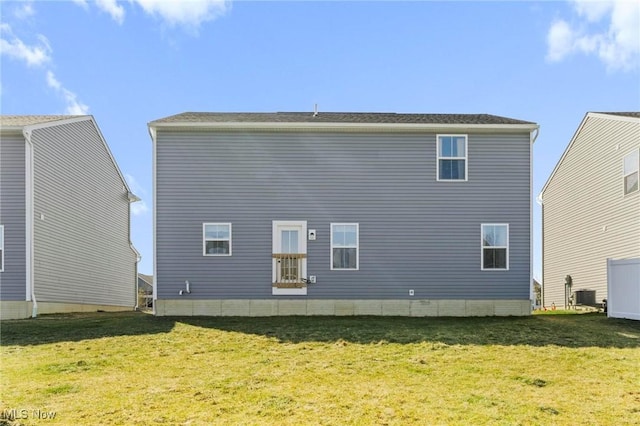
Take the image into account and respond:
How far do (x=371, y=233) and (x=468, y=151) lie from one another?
3.48 meters

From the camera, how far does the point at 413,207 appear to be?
1426 centimetres

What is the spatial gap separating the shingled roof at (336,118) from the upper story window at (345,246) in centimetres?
287

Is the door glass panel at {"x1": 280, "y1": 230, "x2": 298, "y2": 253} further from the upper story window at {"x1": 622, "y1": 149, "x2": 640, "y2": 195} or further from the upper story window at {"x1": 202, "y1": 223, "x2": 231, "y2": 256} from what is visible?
the upper story window at {"x1": 622, "y1": 149, "x2": 640, "y2": 195}

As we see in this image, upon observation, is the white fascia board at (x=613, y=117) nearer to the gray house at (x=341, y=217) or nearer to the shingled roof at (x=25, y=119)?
the gray house at (x=341, y=217)

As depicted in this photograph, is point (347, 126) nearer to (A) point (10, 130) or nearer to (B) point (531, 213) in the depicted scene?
(B) point (531, 213)

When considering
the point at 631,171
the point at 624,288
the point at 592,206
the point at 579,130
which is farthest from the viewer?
the point at 579,130

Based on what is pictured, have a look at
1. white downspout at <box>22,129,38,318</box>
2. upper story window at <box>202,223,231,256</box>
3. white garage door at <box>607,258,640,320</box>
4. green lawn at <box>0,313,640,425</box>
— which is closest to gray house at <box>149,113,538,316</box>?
upper story window at <box>202,223,231,256</box>

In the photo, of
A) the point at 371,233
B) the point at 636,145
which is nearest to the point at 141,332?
the point at 371,233

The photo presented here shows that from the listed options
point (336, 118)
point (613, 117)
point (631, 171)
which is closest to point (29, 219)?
point (336, 118)

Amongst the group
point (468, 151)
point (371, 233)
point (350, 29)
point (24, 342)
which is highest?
point (350, 29)

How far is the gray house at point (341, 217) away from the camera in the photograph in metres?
14.0

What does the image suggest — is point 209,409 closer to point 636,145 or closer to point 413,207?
point 413,207

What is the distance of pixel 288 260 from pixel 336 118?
14.1ft

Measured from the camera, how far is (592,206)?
18328mm
